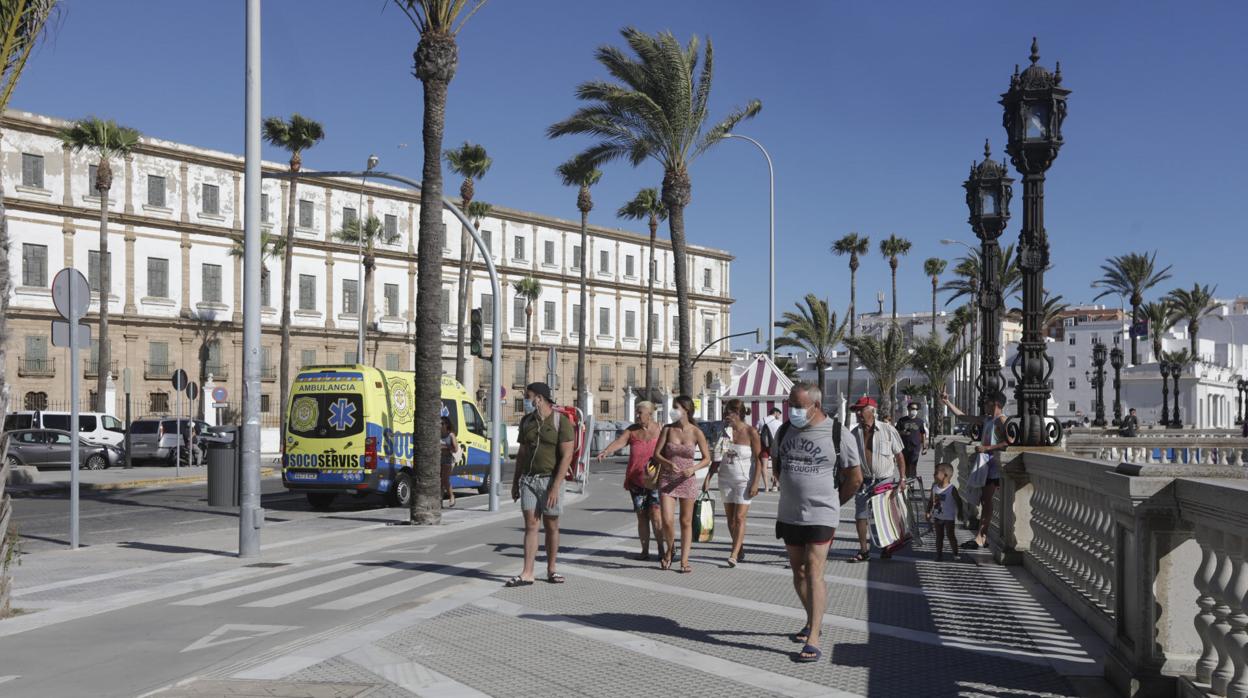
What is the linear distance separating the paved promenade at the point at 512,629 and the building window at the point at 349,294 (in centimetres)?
5211

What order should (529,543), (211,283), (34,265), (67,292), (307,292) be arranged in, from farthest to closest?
(307,292), (211,283), (34,265), (67,292), (529,543)

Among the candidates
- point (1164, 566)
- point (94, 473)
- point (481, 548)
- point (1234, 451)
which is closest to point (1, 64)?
point (481, 548)

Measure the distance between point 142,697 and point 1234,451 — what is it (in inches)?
Result: 826

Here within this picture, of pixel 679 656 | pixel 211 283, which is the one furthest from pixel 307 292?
pixel 679 656

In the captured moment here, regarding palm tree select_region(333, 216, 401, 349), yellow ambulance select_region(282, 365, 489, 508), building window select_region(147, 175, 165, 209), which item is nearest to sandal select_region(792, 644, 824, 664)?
yellow ambulance select_region(282, 365, 489, 508)

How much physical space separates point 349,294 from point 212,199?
9.98 meters

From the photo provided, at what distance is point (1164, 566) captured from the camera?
580cm

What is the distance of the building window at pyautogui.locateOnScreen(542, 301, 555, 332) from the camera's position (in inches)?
3000

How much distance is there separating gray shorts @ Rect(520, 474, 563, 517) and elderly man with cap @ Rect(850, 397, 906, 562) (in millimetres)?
3691

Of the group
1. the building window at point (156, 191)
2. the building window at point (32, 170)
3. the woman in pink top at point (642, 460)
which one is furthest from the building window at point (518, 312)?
the woman in pink top at point (642, 460)

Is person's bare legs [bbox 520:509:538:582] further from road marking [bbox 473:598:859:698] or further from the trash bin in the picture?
the trash bin

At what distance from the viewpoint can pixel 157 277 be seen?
5575cm

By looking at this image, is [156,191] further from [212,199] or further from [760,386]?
[760,386]

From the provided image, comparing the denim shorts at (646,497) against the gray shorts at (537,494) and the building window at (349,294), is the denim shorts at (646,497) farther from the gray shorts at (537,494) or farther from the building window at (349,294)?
the building window at (349,294)
